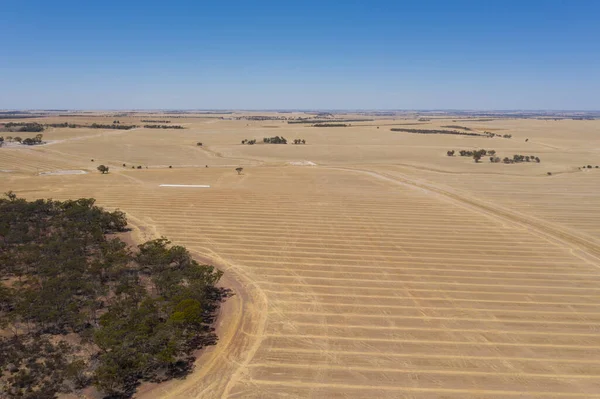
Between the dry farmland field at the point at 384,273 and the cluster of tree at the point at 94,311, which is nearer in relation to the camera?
the cluster of tree at the point at 94,311

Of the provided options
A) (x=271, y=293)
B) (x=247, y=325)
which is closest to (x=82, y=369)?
(x=247, y=325)

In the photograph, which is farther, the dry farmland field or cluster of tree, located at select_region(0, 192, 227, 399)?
the dry farmland field

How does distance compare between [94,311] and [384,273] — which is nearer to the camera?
[94,311]

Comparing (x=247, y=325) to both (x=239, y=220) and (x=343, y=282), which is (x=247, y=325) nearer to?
(x=343, y=282)

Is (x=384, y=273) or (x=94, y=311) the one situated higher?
(x=94, y=311)
